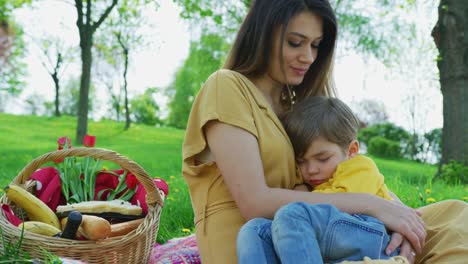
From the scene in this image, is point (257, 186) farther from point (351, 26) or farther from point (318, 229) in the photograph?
point (351, 26)

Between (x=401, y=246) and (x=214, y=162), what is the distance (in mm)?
804

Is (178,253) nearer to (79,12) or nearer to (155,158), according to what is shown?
(155,158)

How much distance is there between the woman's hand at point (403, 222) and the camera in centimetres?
206

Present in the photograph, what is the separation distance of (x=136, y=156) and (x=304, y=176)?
35.1 ft

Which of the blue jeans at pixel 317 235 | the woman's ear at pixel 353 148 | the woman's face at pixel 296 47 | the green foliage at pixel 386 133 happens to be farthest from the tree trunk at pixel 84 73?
the blue jeans at pixel 317 235

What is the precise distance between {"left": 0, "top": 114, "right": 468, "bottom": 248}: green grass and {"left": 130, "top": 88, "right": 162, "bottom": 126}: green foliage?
10046mm

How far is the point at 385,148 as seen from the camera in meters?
18.0

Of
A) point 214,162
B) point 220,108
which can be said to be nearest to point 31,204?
point 214,162

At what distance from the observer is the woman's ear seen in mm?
2475

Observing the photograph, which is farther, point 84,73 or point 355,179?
point 84,73

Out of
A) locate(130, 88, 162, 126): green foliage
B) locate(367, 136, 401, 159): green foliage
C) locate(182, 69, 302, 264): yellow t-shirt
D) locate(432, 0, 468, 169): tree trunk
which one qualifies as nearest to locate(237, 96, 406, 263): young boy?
locate(182, 69, 302, 264): yellow t-shirt

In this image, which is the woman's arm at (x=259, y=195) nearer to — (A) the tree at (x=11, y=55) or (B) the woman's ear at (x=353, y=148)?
(B) the woman's ear at (x=353, y=148)

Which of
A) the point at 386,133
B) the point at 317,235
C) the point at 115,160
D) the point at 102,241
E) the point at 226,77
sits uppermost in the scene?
the point at 226,77

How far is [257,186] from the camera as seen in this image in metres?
2.14
